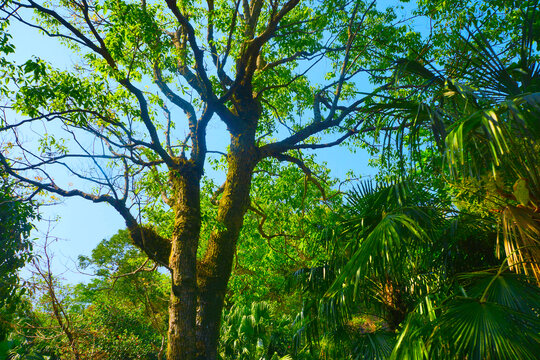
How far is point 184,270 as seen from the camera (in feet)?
17.8

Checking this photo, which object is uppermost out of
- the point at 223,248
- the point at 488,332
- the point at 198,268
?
the point at 223,248

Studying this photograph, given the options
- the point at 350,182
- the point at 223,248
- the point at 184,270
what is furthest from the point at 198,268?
the point at 350,182

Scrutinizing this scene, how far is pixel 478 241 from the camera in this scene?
4777 mm

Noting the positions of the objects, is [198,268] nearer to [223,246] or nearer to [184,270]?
[223,246]

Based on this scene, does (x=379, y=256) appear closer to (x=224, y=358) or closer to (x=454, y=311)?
(x=454, y=311)

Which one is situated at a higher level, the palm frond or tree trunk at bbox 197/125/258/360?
tree trunk at bbox 197/125/258/360

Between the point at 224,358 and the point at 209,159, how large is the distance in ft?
17.5

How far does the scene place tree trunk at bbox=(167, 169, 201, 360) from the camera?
5215 millimetres

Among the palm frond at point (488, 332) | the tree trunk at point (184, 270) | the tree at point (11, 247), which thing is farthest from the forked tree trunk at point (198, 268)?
the palm frond at point (488, 332)

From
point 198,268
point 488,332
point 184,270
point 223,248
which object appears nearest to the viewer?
point 488,332

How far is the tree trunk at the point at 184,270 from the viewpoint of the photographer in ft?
17.1

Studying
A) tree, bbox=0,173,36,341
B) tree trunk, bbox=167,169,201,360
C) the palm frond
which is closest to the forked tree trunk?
tree trunk, bbox=167,169,201,360

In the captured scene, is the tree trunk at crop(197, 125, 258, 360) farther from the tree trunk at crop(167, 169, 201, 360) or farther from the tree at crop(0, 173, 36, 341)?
the tree at crop(0, 173, 36, 341)

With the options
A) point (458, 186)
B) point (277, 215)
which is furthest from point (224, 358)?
point (458, 186)
